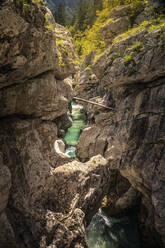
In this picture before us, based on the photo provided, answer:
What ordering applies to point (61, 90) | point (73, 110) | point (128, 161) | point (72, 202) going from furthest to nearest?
point (73, 110)
point (128, 161)
point (61, 90)
point (72, 202)

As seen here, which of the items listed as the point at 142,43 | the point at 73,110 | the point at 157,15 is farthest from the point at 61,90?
the point at 73,110

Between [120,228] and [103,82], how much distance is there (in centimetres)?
1323

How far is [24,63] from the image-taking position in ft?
17.4

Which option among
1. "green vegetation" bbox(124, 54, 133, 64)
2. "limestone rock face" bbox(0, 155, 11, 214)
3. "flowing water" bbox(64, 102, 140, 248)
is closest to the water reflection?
"flowing water" bbox(64, 102, 140, 248)

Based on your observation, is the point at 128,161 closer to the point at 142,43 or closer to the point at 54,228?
the point at 54,228

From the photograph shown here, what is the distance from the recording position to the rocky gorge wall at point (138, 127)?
911 cm

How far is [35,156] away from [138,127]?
764 cm

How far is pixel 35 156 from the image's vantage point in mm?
7852

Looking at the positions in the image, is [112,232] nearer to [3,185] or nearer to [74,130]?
[3,185]

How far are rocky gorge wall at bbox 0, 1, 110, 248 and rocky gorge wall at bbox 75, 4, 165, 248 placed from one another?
300 cm

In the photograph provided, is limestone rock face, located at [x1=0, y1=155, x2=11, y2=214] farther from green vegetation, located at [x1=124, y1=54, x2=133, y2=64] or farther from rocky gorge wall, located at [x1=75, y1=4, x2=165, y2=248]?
green vegetation, located at [x1=124, y1=54, x2=133, y2=64]

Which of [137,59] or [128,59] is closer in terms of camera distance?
[137,59]

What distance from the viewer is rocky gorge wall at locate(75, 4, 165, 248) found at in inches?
359

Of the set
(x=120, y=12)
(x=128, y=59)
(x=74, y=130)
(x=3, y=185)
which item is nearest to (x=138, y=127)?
(x=128, y=59)
